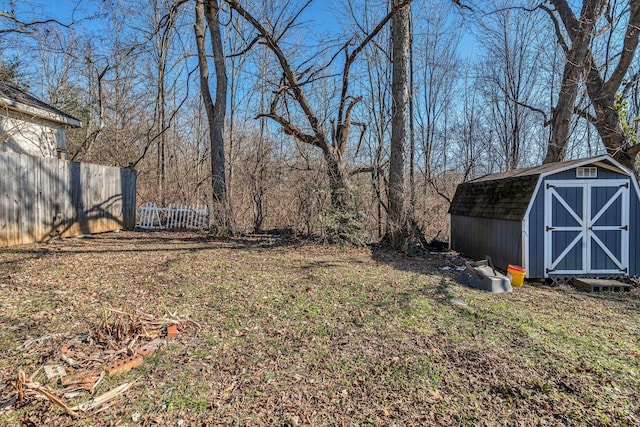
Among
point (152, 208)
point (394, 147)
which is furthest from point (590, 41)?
point (152, 208)

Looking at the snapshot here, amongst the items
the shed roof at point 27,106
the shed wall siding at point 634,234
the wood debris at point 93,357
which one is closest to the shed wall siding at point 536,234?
the shed wall siding at point 634,234

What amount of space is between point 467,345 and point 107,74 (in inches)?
567

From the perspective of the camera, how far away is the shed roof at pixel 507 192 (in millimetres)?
6238

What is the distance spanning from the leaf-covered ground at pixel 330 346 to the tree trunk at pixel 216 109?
3.14 m

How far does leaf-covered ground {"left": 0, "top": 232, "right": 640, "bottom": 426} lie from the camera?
2.14 metres

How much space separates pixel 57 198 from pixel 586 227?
35.4 ft

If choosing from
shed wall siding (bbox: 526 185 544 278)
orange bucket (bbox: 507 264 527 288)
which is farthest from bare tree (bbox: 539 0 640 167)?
orange bucket (bbox: 507 264 527 288)

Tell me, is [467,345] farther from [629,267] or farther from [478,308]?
[629,267]

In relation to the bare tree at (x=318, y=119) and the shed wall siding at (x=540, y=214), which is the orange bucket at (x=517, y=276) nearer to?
the shed wall siding at (x=540, y=214)

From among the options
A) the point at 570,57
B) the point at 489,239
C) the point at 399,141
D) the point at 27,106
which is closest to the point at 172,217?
the point at 27,106

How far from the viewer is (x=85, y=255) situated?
588 cm

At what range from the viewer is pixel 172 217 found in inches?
413

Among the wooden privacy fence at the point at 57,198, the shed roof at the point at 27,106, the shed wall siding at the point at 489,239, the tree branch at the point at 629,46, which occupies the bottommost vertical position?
the shed wall siding at the point at 489,239

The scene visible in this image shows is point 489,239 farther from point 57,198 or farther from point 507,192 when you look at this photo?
point 57,198
